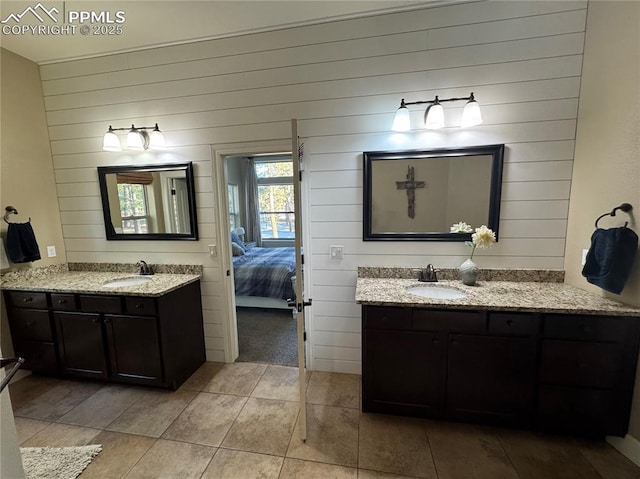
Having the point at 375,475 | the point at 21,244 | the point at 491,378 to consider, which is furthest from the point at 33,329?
the point at 491,378

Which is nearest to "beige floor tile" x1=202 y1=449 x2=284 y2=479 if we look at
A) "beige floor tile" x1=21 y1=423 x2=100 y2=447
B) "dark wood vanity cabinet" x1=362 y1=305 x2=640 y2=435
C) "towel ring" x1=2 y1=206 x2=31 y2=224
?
"dark wood vanity cabinet" x1=362 y1=305 x2=640 y2=435

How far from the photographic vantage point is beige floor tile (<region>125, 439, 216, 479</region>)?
5.44 feet

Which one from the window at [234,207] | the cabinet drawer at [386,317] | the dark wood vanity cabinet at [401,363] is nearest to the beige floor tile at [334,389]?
the dark wood vanity cabinet at [401,363]

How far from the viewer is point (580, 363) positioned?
1.74 meters

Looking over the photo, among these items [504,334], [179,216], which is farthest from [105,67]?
[504,334]

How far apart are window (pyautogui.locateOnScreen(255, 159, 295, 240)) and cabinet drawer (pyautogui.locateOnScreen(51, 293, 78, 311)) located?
443cm

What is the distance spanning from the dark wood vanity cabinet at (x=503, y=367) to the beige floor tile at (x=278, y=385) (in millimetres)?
663

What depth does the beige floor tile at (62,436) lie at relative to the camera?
189 centimetres

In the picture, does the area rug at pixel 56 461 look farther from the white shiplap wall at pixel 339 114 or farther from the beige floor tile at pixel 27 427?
the white shiplap wall at pixel 339 114

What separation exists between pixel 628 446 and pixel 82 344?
4040 mm

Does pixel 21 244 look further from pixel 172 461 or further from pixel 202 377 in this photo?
pixel 172 461

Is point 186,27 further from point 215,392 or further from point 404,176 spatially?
point 215,392

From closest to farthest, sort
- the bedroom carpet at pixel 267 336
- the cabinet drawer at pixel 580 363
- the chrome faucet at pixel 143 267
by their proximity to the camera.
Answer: the cabinet drawer at pixel 580 363 → the chrome faucet at pixel 143 267 → the bedroom carpet at pixel 267 336

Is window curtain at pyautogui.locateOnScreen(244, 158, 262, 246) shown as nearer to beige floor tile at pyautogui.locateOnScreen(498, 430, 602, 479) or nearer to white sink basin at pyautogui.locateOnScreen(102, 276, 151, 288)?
white sink basin at pyautogui.locateOnScreen(102, 276, 151, 288)
